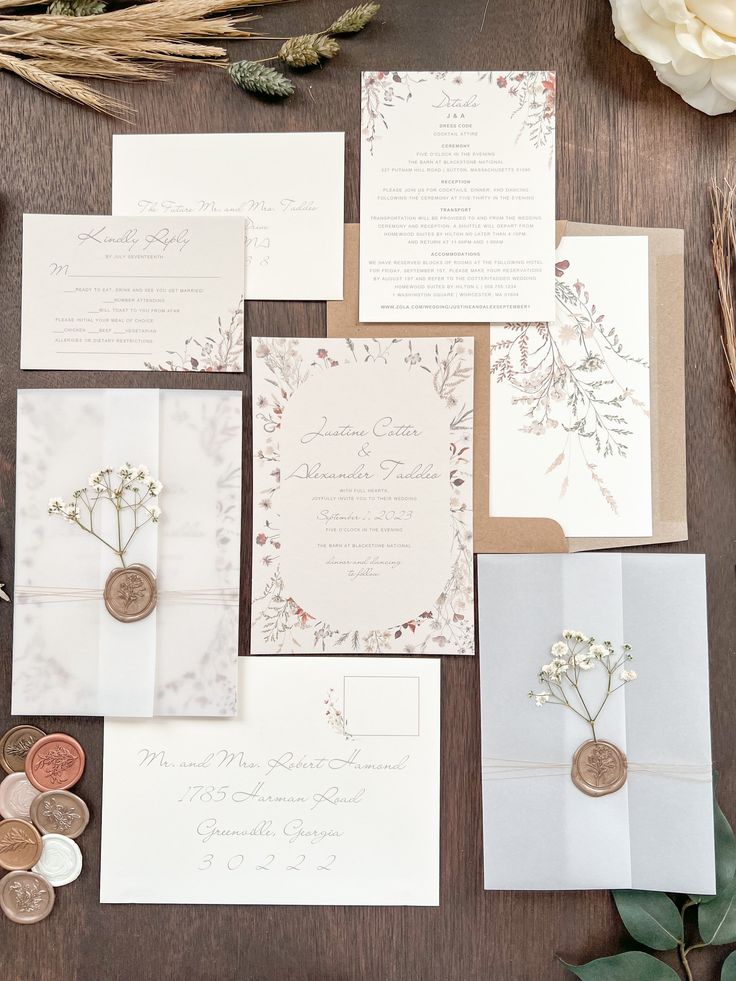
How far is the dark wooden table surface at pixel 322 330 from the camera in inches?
31.4

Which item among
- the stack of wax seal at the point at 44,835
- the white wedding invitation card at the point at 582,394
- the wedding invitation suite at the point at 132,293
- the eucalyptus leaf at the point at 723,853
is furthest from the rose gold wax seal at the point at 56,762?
the eucalyptus leaf at the point at 723,853

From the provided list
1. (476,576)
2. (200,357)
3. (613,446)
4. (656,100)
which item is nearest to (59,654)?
(200,357)

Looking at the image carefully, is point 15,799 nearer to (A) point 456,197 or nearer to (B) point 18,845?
(B) point 18,845

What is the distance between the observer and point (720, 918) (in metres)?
0.78

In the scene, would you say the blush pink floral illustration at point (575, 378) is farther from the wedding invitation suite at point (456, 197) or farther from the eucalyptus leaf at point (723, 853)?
the eucalyptus leaf at point (723, 853)

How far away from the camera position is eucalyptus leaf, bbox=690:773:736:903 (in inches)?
30.9

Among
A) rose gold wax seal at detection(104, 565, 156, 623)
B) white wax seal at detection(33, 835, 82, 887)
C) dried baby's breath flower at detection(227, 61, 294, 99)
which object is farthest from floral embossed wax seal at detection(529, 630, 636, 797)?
dried baby's breath flower at detection(227, 61, 294, 99)

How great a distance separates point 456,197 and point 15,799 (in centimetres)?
85

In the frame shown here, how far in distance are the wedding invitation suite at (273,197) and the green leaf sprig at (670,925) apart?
76 centimetres

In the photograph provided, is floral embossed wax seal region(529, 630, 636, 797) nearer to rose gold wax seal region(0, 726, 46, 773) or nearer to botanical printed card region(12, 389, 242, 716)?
botanical printed card region(12, 389, 242, 716)

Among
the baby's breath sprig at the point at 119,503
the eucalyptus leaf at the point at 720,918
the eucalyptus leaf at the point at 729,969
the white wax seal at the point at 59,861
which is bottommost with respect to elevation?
the eucalyptus leaf at the point at 729,969

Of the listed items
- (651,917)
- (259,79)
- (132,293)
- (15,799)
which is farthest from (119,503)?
(651,917)

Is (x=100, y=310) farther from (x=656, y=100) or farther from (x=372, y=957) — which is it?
(x=372, y=957)

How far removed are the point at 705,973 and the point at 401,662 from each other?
0.49m
